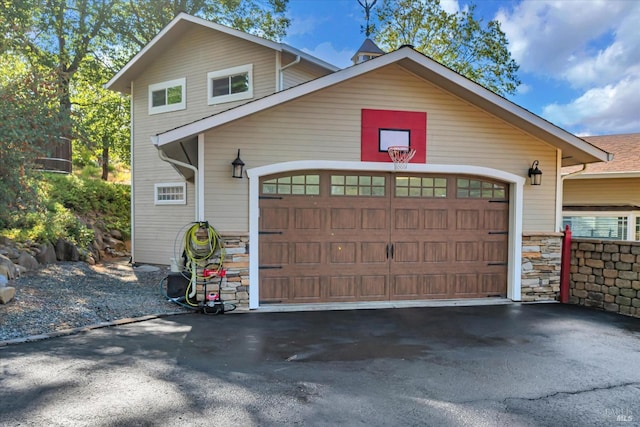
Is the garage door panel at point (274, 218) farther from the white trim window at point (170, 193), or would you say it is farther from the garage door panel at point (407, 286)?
the white trim window at point (170, 193)

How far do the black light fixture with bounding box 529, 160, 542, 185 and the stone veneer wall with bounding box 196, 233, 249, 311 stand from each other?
4982 mm

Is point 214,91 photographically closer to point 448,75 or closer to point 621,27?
point 448,75

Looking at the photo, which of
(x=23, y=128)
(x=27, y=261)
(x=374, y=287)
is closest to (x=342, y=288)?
(x=374, y=287)

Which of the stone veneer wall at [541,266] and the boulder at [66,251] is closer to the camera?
the stone veneer wall at [541,266]

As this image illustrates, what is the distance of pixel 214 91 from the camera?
10805 mm

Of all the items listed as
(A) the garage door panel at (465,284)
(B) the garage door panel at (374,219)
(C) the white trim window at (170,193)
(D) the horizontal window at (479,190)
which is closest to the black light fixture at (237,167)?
(B) the garage door panel at (374,219)

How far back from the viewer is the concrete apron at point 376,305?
649 centimetres

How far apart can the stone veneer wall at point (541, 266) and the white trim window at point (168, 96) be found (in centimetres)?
903

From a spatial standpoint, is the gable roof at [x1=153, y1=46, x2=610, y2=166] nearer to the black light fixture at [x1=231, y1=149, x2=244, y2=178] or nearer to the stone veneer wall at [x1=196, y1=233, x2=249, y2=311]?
the black light fixture at [x1=231, y1=149, x2=244, y2=178]

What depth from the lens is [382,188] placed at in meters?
6.94

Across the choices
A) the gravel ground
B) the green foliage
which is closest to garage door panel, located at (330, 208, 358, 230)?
the gravel ground

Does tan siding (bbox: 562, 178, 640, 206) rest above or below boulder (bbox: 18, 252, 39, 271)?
above

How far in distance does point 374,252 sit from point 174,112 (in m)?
7.45

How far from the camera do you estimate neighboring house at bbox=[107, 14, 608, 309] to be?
6371mm
